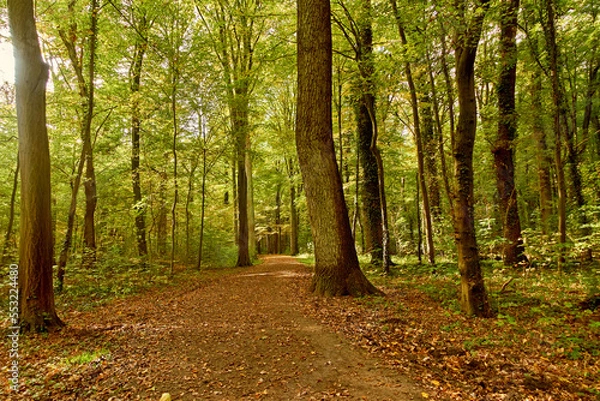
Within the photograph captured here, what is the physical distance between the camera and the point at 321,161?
6371 millimetres

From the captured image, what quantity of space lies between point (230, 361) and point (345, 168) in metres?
16.2

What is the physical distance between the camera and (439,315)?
16.4 ft

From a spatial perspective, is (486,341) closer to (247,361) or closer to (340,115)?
(247,361)

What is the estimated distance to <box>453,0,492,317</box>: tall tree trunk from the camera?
189 inches

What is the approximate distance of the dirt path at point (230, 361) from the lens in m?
2.90

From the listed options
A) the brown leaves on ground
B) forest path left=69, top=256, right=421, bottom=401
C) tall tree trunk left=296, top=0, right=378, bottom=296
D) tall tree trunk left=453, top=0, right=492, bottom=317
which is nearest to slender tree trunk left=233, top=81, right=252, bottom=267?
tall tree trunk left=296, top=0, right=378, bottom=296

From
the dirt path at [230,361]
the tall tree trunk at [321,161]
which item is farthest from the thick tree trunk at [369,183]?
the dirt path at [230,361]

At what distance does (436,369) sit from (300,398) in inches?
61.3

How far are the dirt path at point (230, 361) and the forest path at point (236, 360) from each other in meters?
0.01

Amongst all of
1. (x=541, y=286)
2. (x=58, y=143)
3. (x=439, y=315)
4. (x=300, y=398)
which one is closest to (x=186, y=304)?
(x=300, y=398)

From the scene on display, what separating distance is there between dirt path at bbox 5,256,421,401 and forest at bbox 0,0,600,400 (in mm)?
112

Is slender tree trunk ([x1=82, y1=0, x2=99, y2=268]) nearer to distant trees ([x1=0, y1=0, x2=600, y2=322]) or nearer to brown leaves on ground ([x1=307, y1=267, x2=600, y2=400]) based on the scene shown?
distant trees ([x1=0, y1=0, x2=600, y2=322])

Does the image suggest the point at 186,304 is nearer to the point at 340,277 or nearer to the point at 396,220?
the point at 340,277

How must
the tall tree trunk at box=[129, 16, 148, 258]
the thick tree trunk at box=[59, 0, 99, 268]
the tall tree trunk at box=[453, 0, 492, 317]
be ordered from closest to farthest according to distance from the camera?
the tall tree trunk at box=[453, 0, 492, 317]
the thick tree trunk at box=[59, 0, 99, 268]
the tall tree trunk at box=[129, 16, 148, 258]
